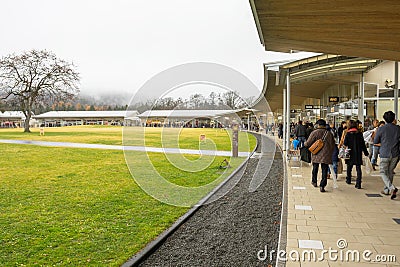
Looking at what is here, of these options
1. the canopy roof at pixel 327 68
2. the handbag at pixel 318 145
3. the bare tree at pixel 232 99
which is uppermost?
the canopy roof at pixel 327 68

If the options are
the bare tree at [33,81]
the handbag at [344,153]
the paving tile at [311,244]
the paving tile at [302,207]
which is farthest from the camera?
the bare tree at [33,81]

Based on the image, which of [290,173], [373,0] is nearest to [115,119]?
[290,173]

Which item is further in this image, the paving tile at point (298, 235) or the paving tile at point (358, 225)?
the paving tile at point (358, 225)

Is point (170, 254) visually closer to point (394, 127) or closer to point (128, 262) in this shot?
point (128, 262)

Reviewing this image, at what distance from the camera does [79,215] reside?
21.6ft

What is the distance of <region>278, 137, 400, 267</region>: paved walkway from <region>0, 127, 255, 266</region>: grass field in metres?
2.24

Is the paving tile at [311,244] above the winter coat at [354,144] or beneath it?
beneath

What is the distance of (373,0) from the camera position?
4.23 metres

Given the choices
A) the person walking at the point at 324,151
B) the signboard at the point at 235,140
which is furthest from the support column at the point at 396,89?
the signboard at the point at 235,140

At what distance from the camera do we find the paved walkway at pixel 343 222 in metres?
4.29

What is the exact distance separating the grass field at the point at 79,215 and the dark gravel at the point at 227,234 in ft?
1.53

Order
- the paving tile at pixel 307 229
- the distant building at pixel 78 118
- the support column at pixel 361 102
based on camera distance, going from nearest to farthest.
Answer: the paving tile at pixel 307 229 → the support column at pixel 361 102 → the distant building at pixel 78 118

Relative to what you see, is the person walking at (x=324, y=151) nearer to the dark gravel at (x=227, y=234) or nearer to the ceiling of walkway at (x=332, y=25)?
the dark gravel at (x=227, y=234)

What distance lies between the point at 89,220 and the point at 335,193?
16.8 ft
